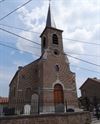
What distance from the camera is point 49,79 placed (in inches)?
864

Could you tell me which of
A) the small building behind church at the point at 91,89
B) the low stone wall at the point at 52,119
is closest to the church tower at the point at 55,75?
the low stone wall at the point at 52,119

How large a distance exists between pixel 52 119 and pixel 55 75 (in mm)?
11967

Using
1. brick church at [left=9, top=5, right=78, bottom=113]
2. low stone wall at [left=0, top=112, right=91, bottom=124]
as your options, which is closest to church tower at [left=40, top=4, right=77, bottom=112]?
brick church at [left=9, top=5, right=78, bottom=113]

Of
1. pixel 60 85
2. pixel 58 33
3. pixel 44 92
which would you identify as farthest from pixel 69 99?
pixel 58 33

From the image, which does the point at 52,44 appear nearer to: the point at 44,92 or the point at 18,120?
the point at 44,92

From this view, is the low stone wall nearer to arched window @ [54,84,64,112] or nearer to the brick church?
the brick church

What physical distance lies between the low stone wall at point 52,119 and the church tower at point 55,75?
7042 millimetres

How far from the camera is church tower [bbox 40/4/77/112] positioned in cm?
2112

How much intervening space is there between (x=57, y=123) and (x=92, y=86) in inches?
1066

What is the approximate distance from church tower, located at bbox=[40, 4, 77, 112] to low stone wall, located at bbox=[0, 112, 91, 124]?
7.04 m

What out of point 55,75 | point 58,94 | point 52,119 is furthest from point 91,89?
point 52,119

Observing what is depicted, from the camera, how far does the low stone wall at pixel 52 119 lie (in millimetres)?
9207

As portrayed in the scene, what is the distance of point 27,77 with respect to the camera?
24.3 m

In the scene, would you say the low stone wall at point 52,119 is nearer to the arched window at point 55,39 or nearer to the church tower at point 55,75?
the church tower at point 55,75
